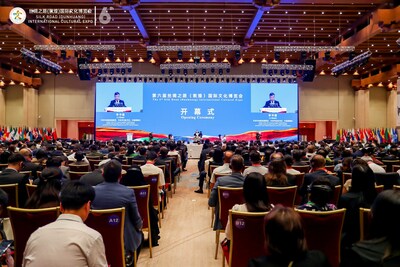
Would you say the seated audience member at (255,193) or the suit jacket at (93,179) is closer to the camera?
the seated audience member at (255,193)

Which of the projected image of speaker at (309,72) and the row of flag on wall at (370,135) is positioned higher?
the projected image of speaker at (309,72)

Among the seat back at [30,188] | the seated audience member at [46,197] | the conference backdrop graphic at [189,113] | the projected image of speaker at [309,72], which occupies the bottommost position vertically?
the seat back at [30,188]

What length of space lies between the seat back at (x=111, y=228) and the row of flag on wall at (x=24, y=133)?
16411mm

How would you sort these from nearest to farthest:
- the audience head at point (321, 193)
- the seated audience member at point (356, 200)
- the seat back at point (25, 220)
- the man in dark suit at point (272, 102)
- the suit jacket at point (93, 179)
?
the seat back at point (25, 220) < the audience head at point (321, 193) < the seated audience member at point (356, 200) < the suit jacket at point (93, 179) < the man in dark suit at point (272, 102)

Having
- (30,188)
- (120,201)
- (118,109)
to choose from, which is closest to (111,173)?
(120,201)

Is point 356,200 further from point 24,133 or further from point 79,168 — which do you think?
Result: point 24,133

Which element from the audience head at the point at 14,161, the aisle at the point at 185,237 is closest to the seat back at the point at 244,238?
the aisle at the point at 185,237

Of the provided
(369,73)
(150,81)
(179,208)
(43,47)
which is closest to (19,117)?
(150,81)

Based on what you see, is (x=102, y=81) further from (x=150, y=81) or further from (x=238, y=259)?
(x=238, y=259)

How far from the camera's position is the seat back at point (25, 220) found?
268cm

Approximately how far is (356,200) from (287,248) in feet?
5.81

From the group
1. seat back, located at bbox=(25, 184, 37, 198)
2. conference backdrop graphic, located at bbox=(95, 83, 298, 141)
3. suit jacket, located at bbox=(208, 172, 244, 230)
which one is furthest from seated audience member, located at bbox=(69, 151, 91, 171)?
conference backdrop graphic, located at bbox=(95, 83, 298, 141)

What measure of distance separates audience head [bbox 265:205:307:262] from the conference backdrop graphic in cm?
1960

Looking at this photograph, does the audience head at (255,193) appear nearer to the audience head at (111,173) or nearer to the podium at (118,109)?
the audience head at (111,173)
